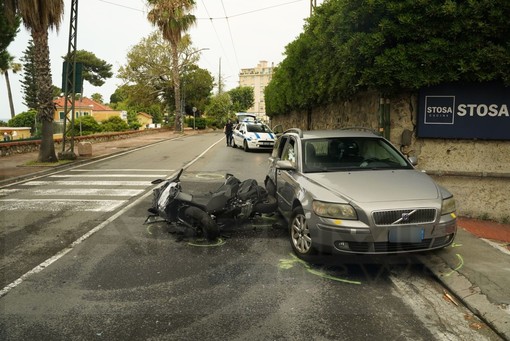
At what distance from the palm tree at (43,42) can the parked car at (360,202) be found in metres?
12.9

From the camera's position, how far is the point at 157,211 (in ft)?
22.1

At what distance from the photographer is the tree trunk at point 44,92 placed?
600 inches

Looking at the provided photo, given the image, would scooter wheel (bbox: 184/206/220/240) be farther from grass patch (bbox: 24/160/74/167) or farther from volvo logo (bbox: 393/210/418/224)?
grass patch (bbox: 24/160/74/167)

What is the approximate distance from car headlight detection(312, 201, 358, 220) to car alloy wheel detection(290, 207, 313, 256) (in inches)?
13.0

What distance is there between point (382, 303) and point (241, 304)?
1.44 meters

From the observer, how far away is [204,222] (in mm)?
5906

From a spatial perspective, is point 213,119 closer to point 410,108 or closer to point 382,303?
point 410,108

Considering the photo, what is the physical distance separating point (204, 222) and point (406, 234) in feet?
9.27

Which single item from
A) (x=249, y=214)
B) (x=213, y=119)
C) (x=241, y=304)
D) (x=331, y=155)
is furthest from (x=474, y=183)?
(x=213, y=119)

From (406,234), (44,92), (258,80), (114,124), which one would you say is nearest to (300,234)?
(406,234)

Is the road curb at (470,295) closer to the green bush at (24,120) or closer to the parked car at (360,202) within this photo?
the parked car at (360,202)

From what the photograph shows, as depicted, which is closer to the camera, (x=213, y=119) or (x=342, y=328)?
(x=342, y=328)

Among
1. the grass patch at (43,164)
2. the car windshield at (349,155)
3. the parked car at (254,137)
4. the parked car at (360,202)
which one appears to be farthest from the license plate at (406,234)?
the parked car at (254,137)

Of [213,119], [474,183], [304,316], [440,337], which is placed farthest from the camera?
[213,119]
